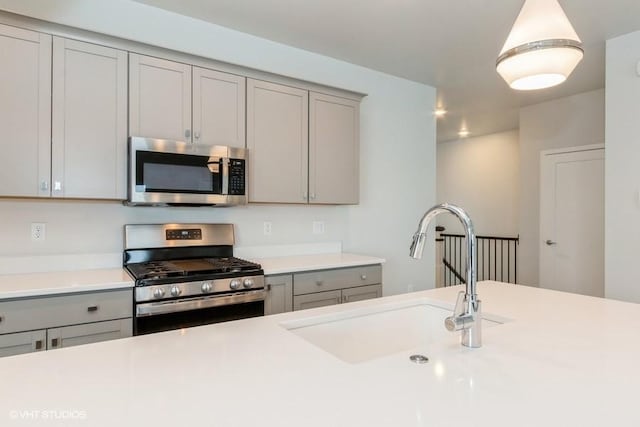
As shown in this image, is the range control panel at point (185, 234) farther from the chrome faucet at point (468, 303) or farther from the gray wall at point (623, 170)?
the gray wall at point (623, 170)

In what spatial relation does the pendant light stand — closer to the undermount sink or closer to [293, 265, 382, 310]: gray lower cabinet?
the undermount sink

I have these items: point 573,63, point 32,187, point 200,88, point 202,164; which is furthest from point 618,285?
point 32,187

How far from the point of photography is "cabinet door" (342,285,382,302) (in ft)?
9.56

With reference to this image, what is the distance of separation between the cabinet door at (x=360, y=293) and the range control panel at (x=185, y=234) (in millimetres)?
1158

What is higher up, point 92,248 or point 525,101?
point 525,101

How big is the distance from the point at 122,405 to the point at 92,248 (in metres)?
→ 2.09

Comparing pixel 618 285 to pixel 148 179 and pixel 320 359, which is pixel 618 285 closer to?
pixel 320 359

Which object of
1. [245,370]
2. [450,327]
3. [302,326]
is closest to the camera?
[245,370]

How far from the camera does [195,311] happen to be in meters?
2.23

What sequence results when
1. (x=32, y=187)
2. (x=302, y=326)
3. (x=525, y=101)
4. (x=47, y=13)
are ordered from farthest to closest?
(x=525, y=101)
(x=47, y=13)
(x=32, y=187)
(x=302, y=326)

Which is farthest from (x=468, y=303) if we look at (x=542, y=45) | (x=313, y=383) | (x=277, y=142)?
(x=277, y=142)

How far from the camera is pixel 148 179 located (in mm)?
2379

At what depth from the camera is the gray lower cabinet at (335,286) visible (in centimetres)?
268

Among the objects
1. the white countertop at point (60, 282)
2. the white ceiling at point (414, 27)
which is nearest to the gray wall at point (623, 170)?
the white ceiling at point (414, 27)
